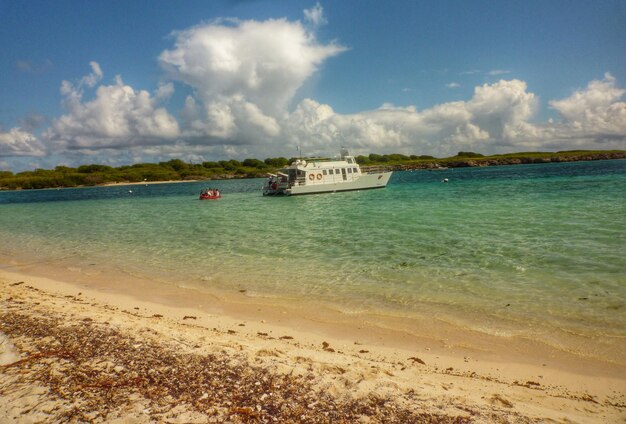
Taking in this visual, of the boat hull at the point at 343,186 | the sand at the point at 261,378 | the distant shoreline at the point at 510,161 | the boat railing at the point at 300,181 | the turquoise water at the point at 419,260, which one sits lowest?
the turquoise water at the point at 419,260

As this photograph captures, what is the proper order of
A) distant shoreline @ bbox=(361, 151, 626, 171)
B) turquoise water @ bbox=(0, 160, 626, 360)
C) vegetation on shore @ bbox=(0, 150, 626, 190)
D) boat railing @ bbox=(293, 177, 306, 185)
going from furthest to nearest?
distant shoreline @ bbox=(361, 151, 626, 171) → vegetation on shore @ bbox=(0, 150, 626, 190) → boat railing @ bbox=(293, 177, 306, 185) → turquoise water @ bbox=(0, 160, 626, 360)

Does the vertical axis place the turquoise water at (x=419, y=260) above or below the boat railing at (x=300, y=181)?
below

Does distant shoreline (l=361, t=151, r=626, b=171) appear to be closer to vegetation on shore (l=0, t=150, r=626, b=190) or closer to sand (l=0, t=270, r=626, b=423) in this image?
vegetation on shore (l=0, t=150, r=626, b=190)

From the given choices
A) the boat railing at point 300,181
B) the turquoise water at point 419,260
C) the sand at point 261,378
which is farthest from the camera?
the boat railing at point 300,181

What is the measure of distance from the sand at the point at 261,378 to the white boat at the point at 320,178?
45.0 metres

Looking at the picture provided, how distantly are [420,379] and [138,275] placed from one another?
39.1 feet

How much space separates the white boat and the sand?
45011 millimetres

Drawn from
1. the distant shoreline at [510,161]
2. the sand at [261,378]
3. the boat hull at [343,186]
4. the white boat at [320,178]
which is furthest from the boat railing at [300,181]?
the distant shoreline at [510,161]

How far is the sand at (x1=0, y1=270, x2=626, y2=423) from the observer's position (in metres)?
4.51

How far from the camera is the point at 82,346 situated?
636 cm

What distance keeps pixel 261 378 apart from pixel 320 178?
161ft

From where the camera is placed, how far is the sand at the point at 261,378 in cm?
451

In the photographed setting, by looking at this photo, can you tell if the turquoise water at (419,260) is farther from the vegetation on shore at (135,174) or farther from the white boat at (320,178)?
the vegetation on shore at (135,174)

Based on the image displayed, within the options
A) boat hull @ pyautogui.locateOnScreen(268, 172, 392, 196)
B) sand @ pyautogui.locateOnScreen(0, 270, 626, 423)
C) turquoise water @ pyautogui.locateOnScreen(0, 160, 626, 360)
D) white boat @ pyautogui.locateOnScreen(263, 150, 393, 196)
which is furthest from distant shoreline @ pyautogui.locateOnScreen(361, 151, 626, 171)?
sand @ pyautogui.locateOnScreen(0, 270, 626, 423)
